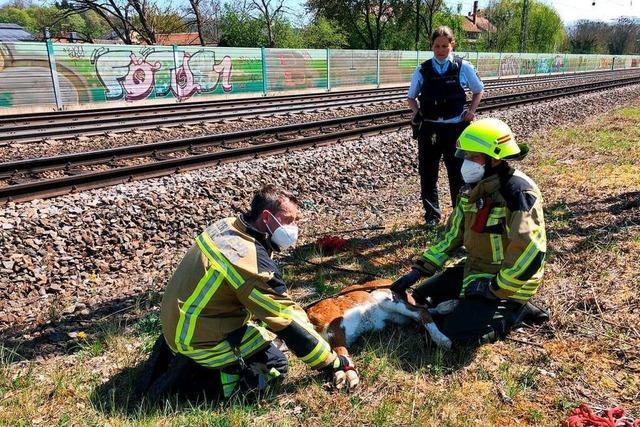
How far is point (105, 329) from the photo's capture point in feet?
14.8

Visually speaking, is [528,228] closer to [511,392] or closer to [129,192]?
[511,392]

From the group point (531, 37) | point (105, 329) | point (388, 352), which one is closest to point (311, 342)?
point (388, 352)

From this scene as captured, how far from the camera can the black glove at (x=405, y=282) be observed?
13.7ft

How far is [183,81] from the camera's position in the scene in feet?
75.7

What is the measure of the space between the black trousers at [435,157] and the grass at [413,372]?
1343mm

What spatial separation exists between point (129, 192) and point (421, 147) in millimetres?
3925

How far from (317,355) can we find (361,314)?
0.80 m

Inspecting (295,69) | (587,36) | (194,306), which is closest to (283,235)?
(194,306)

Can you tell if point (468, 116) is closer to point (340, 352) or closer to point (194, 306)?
point (340, 352)

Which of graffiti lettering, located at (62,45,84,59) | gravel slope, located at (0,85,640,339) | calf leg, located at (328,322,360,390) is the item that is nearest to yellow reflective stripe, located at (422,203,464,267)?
calf leg, located at (328,322,360,390)

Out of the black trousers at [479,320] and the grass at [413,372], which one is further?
the black trousers at [479,320]

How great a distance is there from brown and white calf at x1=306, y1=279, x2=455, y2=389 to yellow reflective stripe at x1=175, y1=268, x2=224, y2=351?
3.28 feet

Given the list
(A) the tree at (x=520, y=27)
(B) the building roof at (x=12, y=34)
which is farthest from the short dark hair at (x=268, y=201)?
(A) the tree at (x=520, y=27)

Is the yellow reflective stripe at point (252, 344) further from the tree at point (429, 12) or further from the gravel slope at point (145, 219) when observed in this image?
the tree at point (429, 12)
